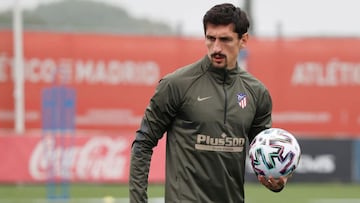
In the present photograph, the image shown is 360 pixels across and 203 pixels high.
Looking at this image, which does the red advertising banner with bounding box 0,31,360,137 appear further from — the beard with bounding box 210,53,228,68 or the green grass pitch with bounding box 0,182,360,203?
the beard with bounding box 210,53,228,68

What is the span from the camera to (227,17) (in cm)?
580

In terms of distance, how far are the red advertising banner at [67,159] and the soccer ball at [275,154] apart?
12.1m

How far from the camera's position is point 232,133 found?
232 inches

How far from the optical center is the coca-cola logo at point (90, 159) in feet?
60.6

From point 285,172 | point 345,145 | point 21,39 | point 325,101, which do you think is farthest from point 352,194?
point 285,172

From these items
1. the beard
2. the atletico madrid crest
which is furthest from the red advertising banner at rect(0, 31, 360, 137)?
the beard

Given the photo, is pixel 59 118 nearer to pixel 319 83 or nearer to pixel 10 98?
pixel 10 98

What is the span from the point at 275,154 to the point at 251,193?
1220cm

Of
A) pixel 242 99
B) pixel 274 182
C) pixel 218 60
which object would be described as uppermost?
pixel 218 60

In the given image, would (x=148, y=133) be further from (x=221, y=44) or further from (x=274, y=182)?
(x=274, y=182)

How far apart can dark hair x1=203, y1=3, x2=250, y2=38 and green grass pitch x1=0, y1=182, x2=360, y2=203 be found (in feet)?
33.8

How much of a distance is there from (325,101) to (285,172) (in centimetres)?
1662

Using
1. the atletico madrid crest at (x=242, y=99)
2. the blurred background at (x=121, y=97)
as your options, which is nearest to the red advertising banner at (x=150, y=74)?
the blurred background at (x=121, y=97)

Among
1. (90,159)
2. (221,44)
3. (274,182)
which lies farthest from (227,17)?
(90,159)
